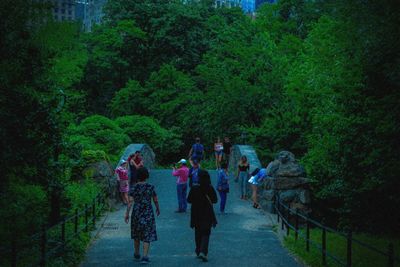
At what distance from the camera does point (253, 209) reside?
21578 millimetres

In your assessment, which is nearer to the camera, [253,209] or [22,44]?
[22,44]

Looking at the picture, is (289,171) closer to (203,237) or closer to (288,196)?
(288,196)

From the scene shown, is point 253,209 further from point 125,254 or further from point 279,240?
point 125,254

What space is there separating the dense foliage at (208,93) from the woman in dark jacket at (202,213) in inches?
126

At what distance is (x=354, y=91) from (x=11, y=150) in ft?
37.4

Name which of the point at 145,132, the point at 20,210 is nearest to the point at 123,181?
the point at 20,210

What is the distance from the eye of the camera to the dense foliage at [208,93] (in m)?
14.3

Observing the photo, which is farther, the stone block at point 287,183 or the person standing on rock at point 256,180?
the person standing on rock at point 256,180

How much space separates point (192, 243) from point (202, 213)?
8.48 ft

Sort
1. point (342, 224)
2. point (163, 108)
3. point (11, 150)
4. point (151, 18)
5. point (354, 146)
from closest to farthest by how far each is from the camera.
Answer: point (11, 150) → point (354, 146) → point (342, 224) → point (163, 108) → point (151, 18)

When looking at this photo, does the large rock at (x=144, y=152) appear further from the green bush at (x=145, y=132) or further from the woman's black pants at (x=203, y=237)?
the woman's black pants at (x=203, y=237)

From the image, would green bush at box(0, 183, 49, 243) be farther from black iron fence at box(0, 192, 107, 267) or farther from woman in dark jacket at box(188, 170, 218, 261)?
woman in dark jacket at box(188, 170, 218, 261)

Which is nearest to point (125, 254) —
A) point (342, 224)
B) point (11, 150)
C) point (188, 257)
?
point (188, 257)

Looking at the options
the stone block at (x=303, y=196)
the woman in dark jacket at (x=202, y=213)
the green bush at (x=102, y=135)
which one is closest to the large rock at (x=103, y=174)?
the stone block at (x=303, y=196)
